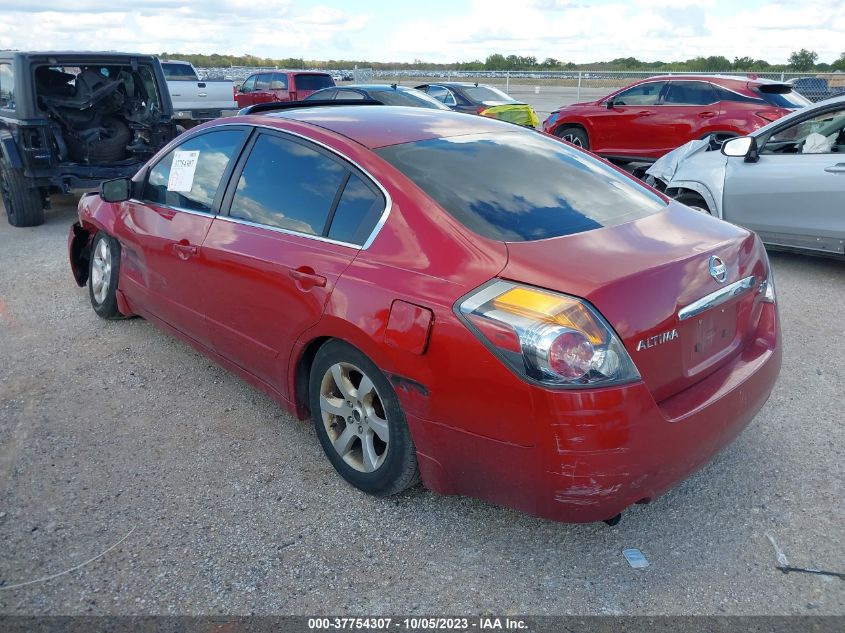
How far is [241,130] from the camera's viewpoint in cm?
375

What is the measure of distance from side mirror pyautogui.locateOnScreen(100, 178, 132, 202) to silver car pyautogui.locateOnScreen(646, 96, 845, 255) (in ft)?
15.6

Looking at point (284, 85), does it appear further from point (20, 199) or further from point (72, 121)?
point (20, 199)

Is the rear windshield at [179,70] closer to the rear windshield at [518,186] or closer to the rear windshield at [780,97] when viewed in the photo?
the rear windshield at [780,97]

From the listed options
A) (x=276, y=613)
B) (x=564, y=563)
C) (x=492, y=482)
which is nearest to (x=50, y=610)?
(x=276, y=613)

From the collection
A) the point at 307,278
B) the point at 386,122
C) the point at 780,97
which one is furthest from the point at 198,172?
the point at 780,97

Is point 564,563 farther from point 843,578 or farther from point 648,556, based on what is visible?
point 843,578

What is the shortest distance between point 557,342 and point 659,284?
0.48 metres

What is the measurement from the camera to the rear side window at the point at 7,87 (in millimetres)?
8102

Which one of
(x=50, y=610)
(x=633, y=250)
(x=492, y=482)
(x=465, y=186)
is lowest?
(x=50, y=610)

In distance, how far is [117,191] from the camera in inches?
176

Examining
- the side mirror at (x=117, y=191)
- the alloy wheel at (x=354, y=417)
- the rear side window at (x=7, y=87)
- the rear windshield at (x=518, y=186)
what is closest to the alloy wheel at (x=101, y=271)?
the side mirror at (x=117, y=191)

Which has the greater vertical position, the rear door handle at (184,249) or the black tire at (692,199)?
the rear door handle at (184,249)

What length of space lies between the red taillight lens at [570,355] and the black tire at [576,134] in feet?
34.8

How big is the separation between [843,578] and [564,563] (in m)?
0.97
